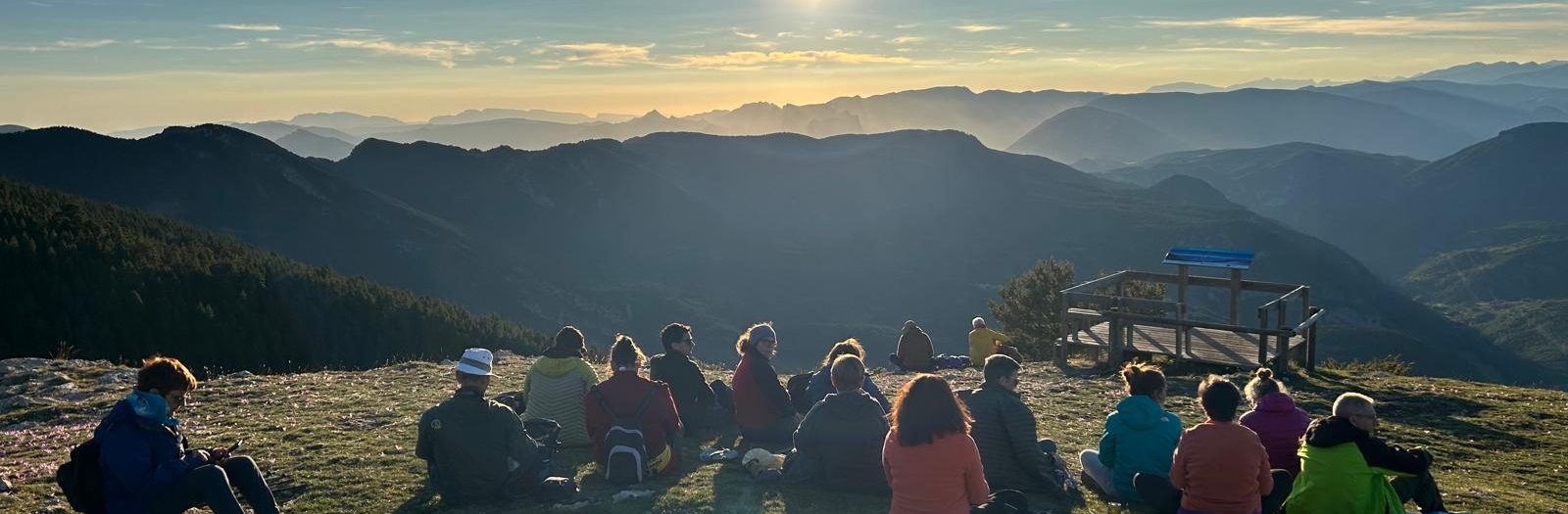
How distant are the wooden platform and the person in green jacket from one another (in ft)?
38.3

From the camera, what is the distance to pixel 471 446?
8.69m

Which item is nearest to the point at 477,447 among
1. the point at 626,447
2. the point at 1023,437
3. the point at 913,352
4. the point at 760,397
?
the point at 626,447

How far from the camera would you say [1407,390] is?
1734cm

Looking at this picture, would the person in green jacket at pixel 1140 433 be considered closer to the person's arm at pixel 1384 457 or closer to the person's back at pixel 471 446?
the person's arm at pixel 1384 457

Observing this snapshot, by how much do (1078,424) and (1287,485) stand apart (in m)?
6.95

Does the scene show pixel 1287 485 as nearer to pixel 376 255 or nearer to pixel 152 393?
pixel 152 393

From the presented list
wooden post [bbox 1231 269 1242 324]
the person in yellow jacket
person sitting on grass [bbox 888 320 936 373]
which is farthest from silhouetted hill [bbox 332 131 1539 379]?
person sitting on grass [bbox 888 320 936 373]

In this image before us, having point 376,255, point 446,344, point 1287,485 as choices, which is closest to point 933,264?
point 376,255

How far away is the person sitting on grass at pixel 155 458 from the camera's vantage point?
22.2 ft

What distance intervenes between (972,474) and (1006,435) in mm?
2024

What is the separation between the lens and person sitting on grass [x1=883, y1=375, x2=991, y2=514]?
689 centimetres

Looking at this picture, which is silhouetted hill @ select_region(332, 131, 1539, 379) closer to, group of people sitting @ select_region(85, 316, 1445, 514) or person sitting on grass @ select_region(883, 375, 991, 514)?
group of people sitting @ select_region(85, 316, 1445, 514)

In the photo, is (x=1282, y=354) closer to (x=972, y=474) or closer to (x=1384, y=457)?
(x=1384, y=457)

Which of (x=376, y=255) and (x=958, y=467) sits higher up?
(x=958, y=467)
